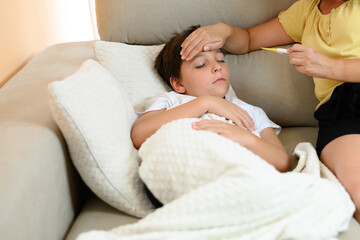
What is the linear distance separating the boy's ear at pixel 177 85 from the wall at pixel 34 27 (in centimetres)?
66

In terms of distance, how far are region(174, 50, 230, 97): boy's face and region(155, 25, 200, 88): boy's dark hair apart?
3cm

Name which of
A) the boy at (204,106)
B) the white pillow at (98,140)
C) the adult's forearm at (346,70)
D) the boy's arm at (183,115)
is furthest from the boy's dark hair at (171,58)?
the adult's forearm at (346,70)

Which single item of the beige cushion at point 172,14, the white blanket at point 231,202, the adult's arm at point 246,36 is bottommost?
the white blanket at point 231,202

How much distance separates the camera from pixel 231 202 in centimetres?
91

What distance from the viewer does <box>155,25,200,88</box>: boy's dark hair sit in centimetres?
150

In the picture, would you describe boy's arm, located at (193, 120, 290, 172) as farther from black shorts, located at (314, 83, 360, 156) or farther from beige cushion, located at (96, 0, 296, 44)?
beige cushion, located at (96, 0, 296, 44)

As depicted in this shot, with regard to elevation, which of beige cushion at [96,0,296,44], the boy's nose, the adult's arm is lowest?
the boy's nose

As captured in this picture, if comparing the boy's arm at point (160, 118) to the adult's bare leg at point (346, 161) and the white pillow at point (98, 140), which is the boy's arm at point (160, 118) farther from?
the adult's bare leg at point (346, 161)

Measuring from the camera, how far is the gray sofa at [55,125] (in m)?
0.95

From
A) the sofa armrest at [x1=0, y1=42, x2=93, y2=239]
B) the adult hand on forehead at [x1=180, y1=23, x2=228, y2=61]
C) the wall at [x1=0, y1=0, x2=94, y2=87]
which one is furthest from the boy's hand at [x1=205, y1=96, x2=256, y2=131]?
the wall at [x1=0, y1=0, x2=94, y2=87]

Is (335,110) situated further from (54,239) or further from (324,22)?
(54,239)

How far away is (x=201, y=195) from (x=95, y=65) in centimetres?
59

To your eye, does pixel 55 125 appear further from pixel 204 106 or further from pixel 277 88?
pixel 277 88

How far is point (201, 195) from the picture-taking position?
92cm
